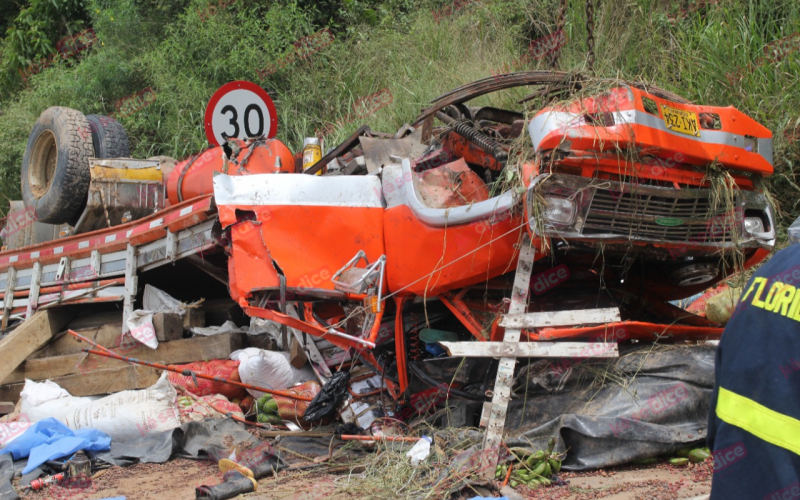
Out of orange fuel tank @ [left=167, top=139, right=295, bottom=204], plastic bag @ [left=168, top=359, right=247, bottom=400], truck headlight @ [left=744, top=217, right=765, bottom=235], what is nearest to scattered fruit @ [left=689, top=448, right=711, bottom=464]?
truck headlight @ [left=744, top=217, right=765, bottom=235]

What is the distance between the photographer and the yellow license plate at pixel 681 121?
4.09 metres

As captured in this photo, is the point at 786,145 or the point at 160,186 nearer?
the point at 786,145

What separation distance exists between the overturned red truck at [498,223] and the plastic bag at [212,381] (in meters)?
0.82

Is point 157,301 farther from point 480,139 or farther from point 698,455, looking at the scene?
point 698,455

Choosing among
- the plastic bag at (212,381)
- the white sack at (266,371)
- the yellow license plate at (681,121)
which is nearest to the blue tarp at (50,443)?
the plastic bag at (212,381)

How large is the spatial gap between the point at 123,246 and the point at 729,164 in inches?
211

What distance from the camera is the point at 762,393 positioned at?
1633 mm

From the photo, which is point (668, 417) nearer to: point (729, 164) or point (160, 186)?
point (729, 164)

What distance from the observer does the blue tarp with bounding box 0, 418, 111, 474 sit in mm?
4770

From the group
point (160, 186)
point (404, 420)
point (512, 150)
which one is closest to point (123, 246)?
point (160, 186)

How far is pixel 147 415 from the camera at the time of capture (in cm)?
530

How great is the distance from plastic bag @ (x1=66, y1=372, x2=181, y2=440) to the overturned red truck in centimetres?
110

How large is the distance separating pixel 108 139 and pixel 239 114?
1.63m

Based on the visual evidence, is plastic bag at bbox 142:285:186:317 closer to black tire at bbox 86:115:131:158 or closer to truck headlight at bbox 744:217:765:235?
black tire at bbox 86:115:131:158
